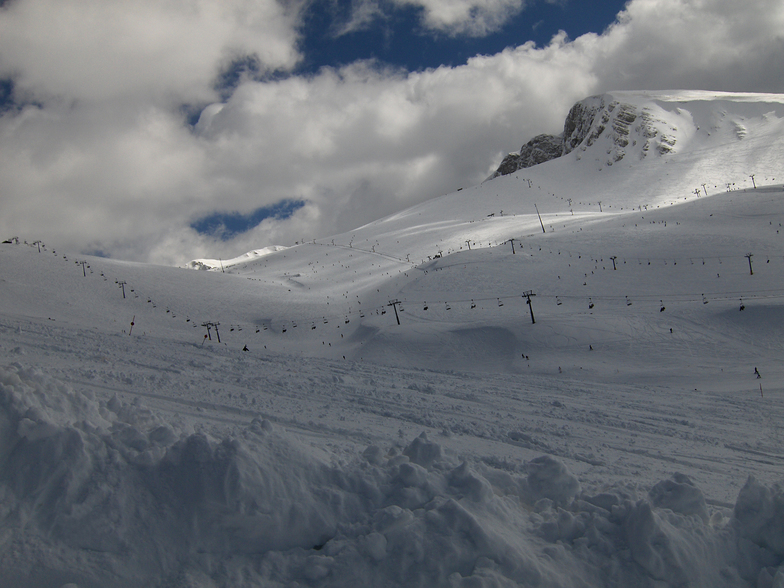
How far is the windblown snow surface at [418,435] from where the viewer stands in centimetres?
499

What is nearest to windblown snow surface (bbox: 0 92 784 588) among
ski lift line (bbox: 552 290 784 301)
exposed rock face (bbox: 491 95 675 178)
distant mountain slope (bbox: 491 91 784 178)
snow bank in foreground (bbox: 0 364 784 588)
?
snow bank in foreground (bbox: 0 364 784 588)

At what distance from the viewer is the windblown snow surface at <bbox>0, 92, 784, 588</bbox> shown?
4.99 m

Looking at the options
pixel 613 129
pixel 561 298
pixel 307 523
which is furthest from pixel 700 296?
pixel 613 129

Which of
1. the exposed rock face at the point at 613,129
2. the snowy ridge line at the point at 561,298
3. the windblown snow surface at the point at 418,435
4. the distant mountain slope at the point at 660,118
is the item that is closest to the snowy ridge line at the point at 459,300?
the snowy ridge line at the point at 561,298

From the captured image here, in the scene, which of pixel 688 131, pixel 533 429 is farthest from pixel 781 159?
pixel 533 429

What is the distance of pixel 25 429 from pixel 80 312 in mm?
28880

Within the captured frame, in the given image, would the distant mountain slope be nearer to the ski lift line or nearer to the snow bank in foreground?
the ski lift line

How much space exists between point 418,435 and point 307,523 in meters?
3.93

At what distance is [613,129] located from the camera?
466 feet

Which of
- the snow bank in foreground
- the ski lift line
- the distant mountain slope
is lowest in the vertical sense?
the ski lift line

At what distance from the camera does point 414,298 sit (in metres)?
37.0

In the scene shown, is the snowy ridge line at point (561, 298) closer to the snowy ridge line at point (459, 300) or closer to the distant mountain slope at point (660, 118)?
the snowy ridge line at point (459, 300)

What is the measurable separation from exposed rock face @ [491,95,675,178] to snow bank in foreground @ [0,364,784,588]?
14213 centimetres

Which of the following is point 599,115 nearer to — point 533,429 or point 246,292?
point 246,292
